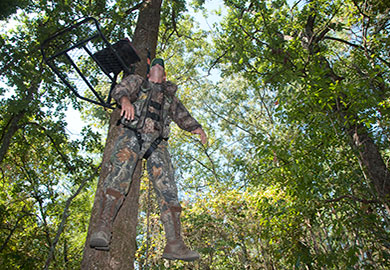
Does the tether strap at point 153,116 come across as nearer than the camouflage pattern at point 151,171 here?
No

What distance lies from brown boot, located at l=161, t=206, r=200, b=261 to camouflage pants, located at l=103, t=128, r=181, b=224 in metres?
0.03

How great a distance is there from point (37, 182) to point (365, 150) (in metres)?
10.5

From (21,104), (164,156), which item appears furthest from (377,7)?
(21,104)

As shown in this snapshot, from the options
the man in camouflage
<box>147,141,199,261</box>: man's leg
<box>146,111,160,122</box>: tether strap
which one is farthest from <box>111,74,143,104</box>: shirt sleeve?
<box>147,141,199,261</box>: man's leg

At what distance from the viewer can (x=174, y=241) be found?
8.70 feet

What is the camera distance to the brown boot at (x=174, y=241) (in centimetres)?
251

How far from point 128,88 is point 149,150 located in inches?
31.0

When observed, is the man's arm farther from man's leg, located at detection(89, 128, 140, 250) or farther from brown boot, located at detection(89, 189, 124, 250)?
brown boot, located at detection(89, 189, 124, 250)

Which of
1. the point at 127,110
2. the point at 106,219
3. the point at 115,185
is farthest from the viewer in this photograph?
the point at 127,110

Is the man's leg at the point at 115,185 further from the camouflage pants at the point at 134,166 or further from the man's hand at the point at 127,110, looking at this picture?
the man's hand at the point at 127,110

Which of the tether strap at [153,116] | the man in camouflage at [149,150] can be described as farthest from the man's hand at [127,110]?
the tether strap at [153,116]

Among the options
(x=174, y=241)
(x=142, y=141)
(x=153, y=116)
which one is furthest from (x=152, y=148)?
(x=174, y=241)

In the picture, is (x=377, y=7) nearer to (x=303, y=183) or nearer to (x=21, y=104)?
(x=303, y=183)

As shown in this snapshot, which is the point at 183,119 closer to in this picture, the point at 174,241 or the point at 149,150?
the point at 149,150
